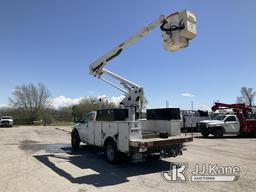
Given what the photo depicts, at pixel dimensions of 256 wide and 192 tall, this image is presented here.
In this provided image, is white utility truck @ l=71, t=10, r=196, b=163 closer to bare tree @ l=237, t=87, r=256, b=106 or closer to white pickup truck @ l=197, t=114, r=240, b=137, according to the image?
white pickup truck @ l=197, t=114, r=240, b=137

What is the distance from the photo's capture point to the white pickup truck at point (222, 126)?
23.8 metres

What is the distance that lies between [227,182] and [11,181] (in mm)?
5960

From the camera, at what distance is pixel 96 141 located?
12.9 meters

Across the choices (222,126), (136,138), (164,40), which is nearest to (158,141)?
(136,138)

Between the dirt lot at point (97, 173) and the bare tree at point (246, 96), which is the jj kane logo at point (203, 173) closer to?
the dirt lot at point (97, 173)

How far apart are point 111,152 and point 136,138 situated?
1.54 m

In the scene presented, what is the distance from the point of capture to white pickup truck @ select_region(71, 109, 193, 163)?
997 centimetres

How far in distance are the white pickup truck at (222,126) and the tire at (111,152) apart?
46.8 ft

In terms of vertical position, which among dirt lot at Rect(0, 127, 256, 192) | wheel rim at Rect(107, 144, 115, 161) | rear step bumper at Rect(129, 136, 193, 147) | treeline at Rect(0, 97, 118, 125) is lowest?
dirt lot at Rect(0, 127, 256, 192)

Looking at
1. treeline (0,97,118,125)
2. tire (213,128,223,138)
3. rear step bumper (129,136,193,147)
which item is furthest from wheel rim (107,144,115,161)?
treeline (0,97,118,125)

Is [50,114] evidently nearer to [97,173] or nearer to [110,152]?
[110,152]

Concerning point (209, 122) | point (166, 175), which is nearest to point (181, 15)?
point (166, 175)

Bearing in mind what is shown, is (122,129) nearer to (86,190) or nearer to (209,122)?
(86,190)

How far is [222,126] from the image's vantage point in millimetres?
23938
